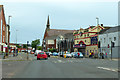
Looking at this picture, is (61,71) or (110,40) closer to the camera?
(61,71)

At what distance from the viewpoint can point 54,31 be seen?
15250 cm

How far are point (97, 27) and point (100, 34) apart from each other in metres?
5.65

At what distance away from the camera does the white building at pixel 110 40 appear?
51344mm

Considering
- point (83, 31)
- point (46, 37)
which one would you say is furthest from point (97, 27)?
point (46, 37)

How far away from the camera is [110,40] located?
5519 centimetres

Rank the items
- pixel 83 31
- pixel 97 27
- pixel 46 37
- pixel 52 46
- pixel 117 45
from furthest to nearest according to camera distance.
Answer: pixel 46 37
pixel 52 46
pixel 83 31
pixel 97 27
pixel 117 45

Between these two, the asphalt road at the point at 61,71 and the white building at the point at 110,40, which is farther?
the white building at the point at 110,40

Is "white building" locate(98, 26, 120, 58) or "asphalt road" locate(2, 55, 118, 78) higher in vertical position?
"white building" locate(98, 26, 120, 58)

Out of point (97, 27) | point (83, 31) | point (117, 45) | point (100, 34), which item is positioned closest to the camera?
point (117, 45)

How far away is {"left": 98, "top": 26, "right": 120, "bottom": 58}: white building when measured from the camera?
51344mm

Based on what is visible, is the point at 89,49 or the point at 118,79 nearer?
the point at 118,79

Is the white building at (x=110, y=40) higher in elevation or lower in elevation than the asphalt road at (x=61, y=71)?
higher

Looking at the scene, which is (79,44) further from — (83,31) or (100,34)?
(100,34)

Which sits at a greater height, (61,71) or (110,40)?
(110,40)
